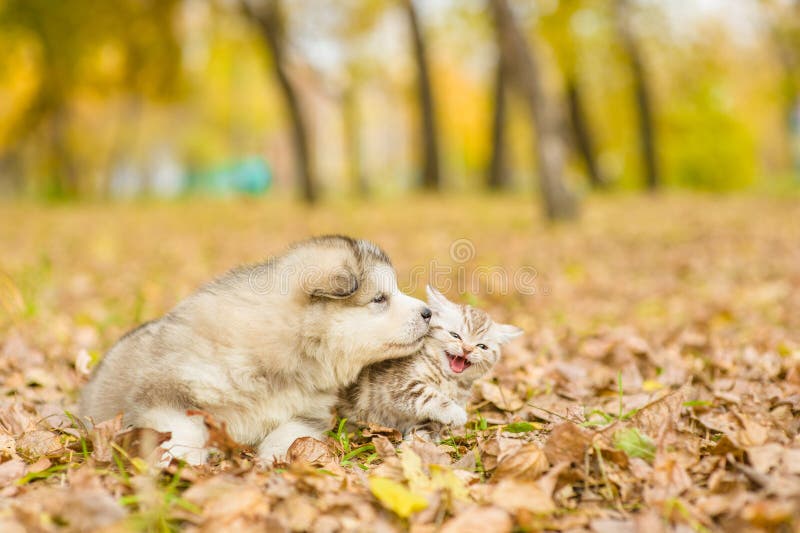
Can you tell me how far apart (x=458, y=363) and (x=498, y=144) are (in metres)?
22.1

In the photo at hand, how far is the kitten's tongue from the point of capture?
3.63 m

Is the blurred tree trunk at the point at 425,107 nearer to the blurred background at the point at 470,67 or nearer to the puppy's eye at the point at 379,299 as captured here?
the blurred background at the point at 470,67

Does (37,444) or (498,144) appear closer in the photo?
(37,444)

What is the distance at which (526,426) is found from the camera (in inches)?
138

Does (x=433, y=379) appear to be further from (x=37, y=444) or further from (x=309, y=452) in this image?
(x=37, y=444)

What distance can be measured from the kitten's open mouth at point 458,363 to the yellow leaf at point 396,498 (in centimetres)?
106

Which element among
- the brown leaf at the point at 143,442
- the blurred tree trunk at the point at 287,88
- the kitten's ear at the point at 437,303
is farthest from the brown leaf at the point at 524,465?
the blurred tree trunk at the point at 287,88

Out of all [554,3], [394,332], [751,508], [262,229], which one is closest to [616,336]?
[394,332]

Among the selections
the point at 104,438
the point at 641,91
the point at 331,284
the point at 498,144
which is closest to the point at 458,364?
the point at 331,284

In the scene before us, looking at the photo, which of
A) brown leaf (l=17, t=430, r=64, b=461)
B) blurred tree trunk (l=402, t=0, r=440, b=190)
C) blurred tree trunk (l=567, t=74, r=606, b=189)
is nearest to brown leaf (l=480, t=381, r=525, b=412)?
brown leaf (l=17, t=430, r=64, b=461)

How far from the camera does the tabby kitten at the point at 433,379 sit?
3.46m

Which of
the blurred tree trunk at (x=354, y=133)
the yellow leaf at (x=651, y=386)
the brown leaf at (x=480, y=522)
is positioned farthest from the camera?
the blurred tree trunk at (x=354, y=133)

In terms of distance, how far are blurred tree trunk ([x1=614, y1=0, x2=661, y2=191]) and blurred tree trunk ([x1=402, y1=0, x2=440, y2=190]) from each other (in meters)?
6.25

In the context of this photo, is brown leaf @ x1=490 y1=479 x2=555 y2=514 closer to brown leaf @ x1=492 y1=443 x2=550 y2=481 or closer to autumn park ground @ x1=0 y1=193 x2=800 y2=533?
autumn park ground @ x1=0 y1=193 x2=800 y2=533
